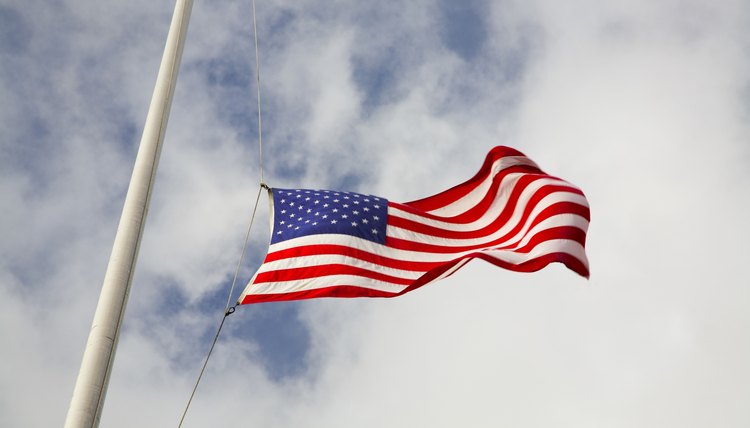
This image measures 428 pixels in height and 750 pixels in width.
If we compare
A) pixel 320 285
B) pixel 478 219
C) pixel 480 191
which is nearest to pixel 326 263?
pixel 320 285

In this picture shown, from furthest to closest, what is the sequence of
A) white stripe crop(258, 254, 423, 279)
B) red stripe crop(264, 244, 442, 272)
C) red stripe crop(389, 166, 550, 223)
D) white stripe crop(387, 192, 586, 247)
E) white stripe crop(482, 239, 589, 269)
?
red stripe crop(389, 166, 550, 223) → red stripe crop(264, 244, 442, 272) → white stripe crop(258, 254, 423, 279) → white stripe crop(387, 192, 586, 247) → white stripe crop(482, 239, 589, 269)

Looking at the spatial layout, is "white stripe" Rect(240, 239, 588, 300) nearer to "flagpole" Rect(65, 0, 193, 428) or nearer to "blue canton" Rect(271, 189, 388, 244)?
"blue canton" Rect(271, 189, 388, 244)

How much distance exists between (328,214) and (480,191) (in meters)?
3.66

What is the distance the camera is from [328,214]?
18859 millimetres

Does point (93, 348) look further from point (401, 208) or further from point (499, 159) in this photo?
point (499, 159)

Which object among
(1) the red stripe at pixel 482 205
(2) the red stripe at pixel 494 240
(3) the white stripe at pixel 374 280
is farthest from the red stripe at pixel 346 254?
(1) the red stripe at pixel 482 205

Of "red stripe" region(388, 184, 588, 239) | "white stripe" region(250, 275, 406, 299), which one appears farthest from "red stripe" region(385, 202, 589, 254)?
"white stripe" region(250, 275, 406, 299)

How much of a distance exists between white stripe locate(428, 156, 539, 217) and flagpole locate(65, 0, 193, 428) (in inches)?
272

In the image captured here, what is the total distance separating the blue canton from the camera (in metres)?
18.6

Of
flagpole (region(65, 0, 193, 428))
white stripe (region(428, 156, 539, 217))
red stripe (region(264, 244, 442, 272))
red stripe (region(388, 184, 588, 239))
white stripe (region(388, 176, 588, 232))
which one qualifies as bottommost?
flagpole (region(65, 0, 193, 428))

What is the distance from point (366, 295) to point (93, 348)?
20.8 ft

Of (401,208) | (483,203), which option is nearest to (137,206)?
(401,208)

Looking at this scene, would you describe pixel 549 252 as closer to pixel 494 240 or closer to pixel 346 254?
pixel 494 240

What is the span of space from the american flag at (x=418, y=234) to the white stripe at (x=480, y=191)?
0.02 meters
